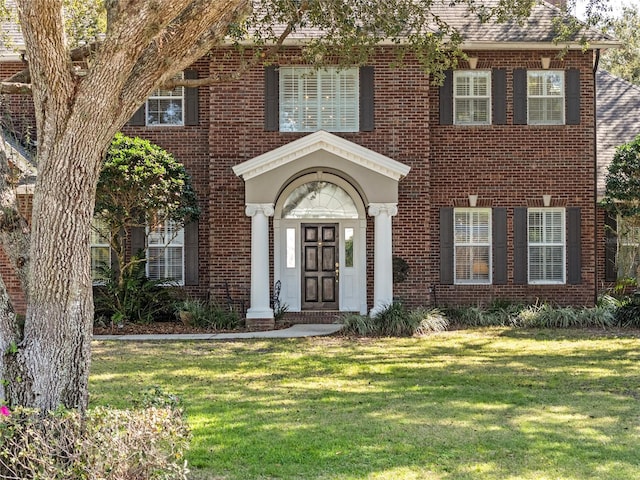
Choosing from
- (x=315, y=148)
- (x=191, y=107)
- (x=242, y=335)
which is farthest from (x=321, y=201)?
(x=242, y=335)

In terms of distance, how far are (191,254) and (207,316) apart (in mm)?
1778

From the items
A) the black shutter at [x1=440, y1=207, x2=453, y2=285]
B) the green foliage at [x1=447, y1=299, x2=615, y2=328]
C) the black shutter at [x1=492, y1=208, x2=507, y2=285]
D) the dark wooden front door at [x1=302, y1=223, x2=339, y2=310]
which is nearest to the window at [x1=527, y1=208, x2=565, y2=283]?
the black shutter at [x1=492, y1=208, x2=507, y2=285]

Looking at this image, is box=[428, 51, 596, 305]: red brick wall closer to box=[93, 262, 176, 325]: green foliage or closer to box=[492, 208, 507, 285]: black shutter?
box=[492, 208, 507, 285]: black shutter

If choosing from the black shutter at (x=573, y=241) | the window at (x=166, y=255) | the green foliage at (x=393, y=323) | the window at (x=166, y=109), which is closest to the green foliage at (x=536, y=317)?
the black shutter at (x=573, y=241)

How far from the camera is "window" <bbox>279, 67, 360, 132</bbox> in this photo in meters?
16.9

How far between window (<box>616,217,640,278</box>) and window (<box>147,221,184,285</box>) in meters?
10.00

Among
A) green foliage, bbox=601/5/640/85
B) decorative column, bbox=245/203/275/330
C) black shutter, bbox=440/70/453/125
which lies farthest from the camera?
green foliage, bbox=601/5/640/85

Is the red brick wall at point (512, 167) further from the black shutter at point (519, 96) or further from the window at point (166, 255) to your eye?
the window at point (166, 255)

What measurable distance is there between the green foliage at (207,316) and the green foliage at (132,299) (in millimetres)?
449

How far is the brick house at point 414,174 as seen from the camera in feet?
55.0

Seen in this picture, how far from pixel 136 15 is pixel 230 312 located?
37.1 feet

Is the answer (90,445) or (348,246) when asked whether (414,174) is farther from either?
(90,445)

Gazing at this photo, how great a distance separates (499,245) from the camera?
17.3m

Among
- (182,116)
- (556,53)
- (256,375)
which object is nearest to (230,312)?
(182,116)
